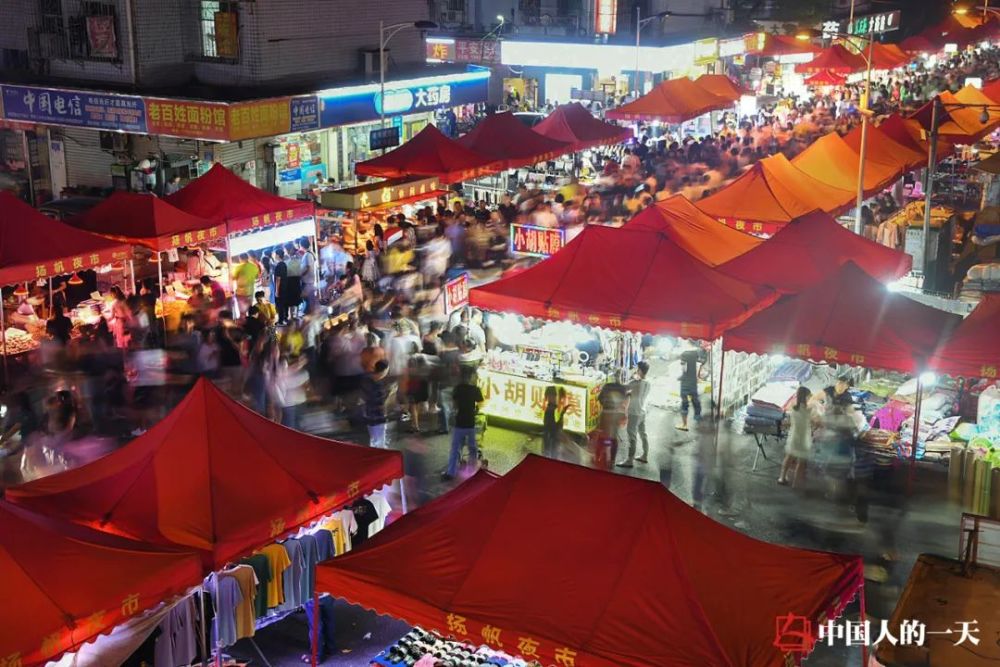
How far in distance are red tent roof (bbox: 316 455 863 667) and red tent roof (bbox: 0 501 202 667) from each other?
1.30 metres

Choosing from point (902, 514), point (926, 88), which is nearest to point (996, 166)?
point (902, 514)

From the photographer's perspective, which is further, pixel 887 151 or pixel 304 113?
pixel 887 151

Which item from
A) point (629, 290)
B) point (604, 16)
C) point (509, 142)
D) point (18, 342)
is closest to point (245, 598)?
point (629, 290)

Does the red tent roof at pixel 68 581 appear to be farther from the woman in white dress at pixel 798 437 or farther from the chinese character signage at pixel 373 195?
the chinese character signage at pixel 373 195

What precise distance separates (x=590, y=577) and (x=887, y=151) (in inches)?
849

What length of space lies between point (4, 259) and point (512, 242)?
774cm

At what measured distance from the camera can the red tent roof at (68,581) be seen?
7.72 metres

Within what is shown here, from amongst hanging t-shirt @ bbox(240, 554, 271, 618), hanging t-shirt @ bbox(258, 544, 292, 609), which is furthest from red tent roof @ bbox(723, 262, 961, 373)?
hanging t-shirt @ bbox(240, 554, 271, 618)

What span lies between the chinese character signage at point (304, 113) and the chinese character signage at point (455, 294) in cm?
996

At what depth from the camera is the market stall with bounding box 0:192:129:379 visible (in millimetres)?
16344

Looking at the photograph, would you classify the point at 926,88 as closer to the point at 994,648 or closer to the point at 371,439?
the point at 371,439

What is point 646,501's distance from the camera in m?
8.35

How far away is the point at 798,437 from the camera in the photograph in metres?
13.6

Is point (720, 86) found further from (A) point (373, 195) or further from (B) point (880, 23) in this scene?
(B) point (880, 23)
